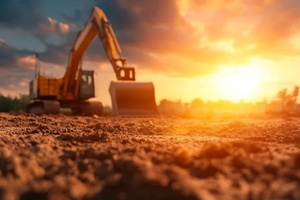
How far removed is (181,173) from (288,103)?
4274cm

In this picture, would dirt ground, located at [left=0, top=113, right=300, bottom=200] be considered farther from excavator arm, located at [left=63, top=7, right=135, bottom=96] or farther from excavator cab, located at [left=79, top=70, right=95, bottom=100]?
excavator cab, located at [left=79, top=70, right=95, bottom=100]

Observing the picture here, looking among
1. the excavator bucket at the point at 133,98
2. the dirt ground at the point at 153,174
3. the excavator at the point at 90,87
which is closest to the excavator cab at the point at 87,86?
the excavator at the point at 90,87

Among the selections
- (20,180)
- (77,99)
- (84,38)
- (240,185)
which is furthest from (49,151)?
(77,99)

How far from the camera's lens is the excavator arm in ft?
52.9

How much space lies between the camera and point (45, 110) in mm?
19141

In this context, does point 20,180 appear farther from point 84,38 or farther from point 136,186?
point 84,38

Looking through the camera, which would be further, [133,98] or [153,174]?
[133,98]

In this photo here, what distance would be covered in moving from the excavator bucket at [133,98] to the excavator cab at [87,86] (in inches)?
220

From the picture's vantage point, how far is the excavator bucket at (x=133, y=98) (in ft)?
48.0

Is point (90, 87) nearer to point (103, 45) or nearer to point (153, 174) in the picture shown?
point (103, 45)

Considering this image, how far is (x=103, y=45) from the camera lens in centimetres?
1739

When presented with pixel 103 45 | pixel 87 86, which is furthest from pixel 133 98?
pixel 87 86

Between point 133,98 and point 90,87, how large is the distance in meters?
5.85

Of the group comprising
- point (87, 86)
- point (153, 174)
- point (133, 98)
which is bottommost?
point (153, 174)
